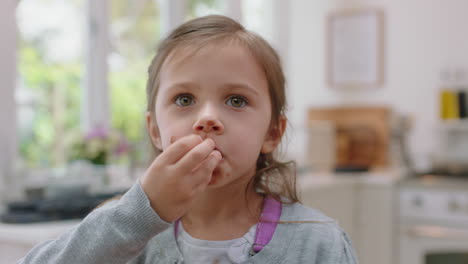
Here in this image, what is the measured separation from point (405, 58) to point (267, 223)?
10.4ft

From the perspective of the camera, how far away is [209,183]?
70 cm

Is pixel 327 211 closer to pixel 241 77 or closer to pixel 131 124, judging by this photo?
pixel 131 124

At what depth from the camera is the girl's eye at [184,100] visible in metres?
0.72

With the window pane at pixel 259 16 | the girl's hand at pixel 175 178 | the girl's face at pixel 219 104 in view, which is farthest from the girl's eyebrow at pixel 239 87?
the window pane at pixel 259 16

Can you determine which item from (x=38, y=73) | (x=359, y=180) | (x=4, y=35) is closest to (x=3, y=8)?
(x=4, y=35)

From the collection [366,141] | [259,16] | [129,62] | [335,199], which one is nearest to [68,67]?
[129,62]

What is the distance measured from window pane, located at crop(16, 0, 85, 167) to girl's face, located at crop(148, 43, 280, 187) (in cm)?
141

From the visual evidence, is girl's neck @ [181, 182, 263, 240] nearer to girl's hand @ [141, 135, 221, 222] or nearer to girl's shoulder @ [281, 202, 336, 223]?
girl's shoulder @ [281, 202, 336, 223]

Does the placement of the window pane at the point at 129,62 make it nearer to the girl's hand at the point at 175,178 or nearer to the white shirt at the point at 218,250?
the white shirt at the point at 218,250

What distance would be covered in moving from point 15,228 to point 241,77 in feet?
2.76

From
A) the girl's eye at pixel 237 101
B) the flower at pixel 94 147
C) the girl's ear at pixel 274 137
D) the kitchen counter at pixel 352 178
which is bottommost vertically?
the kitchen counter at pixel 352 178

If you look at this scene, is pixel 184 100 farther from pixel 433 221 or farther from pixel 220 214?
pixel 433 221

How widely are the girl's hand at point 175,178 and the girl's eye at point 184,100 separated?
97 mm

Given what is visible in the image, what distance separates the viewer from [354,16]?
387 centimetres
